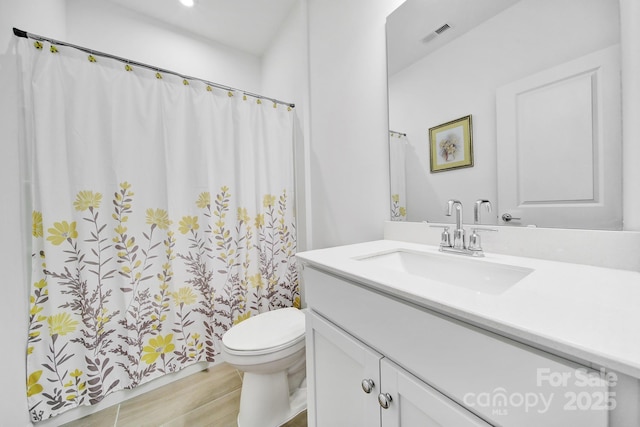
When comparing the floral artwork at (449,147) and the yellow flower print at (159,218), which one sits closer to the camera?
the floral artwork at (449,147)

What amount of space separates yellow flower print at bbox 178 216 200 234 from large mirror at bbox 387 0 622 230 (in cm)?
126

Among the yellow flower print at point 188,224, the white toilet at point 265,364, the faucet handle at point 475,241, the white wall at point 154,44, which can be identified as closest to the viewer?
the faucet handle at point 475,241

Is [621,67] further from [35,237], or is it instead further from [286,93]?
[35,237]

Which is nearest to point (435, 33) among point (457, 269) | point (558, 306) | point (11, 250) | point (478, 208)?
point (478, 208)

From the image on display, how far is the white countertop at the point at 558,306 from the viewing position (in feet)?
1.01

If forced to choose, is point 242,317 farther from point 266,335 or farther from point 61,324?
point 61,324

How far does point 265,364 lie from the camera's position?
106cm

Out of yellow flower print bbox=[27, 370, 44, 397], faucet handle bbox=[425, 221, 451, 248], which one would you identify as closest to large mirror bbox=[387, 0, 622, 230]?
faucet handle bbox=[425, 221, 451, 248]

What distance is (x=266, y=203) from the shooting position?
1750 millimetres

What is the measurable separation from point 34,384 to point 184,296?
0.66 meters

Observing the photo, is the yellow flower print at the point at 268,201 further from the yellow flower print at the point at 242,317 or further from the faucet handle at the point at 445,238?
the faucet handle at the point at 445,238

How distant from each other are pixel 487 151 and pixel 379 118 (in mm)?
541

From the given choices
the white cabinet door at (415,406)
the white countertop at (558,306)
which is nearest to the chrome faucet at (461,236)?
the white countertop at (558,306)

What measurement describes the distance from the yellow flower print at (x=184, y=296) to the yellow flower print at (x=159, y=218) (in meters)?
0.40
